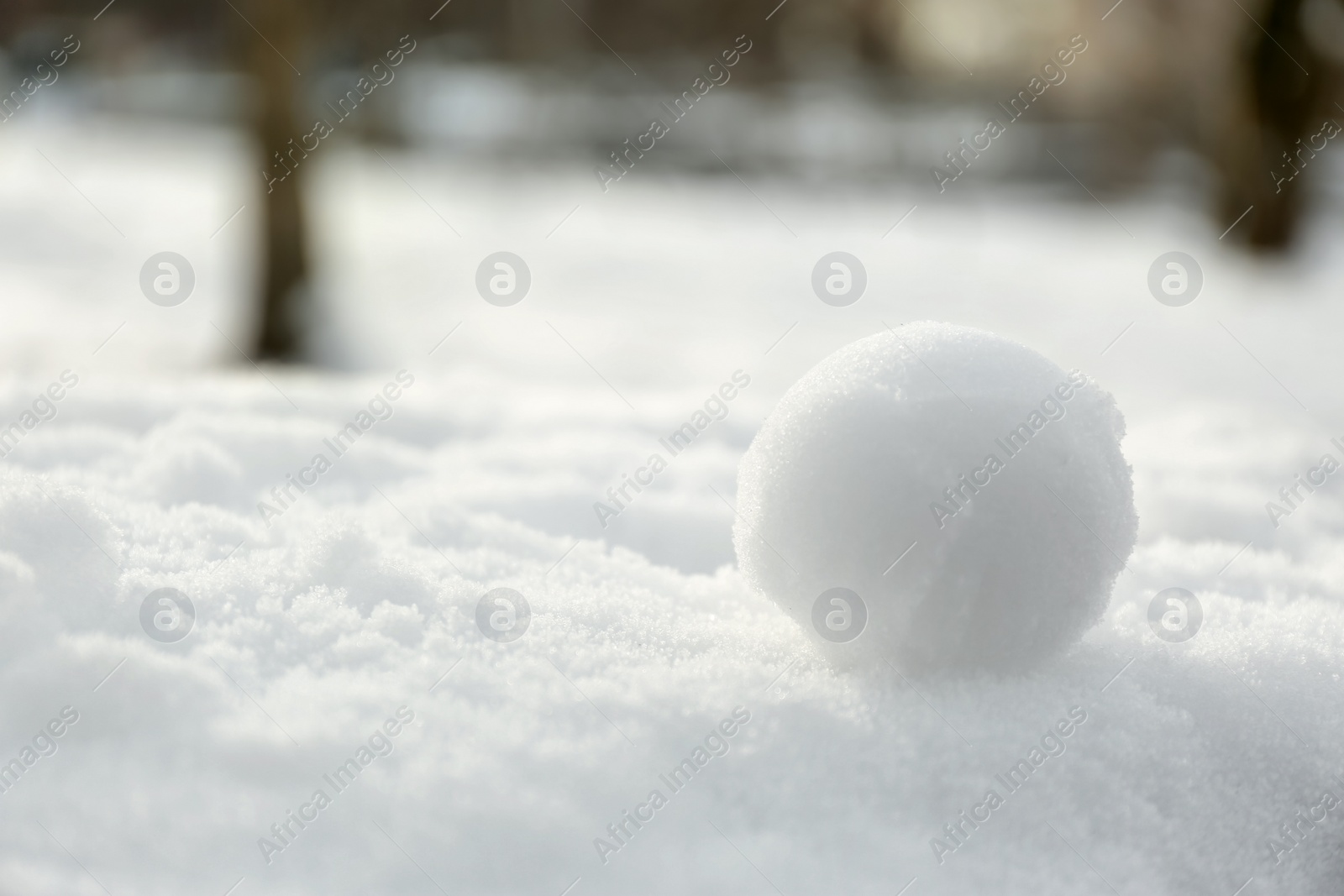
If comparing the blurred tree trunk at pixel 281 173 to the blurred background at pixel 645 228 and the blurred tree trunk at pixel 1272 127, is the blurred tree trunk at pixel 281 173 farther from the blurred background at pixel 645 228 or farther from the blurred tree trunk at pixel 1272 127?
the blurred tree trunk at pixel 1272 127

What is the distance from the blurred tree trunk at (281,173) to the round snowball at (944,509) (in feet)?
15.7

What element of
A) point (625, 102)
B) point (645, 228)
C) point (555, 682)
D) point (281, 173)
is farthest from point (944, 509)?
point (625, 102)

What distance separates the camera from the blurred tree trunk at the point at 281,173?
19.2 feet

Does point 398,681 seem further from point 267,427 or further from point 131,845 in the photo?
point 267,427

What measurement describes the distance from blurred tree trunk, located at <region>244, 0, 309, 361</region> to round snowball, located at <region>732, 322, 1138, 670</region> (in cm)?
480

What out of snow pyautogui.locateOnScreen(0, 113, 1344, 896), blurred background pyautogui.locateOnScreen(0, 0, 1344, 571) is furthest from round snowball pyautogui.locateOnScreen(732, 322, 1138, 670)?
blurred background pyautogui.locateOnScreen(0, 0, 1344, 571)

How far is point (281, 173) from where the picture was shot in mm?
6215

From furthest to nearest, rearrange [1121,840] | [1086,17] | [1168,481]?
1. [1086,17]
2. [1168,481]
3. [1121,840]

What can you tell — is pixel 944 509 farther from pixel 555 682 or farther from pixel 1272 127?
pixel 1272 127

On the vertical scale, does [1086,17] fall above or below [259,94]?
above

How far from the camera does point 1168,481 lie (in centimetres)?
383

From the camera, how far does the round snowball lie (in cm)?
208

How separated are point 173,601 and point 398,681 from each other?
1.81 feet

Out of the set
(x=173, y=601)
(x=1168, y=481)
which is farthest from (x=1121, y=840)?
(x=1168, y=481)
